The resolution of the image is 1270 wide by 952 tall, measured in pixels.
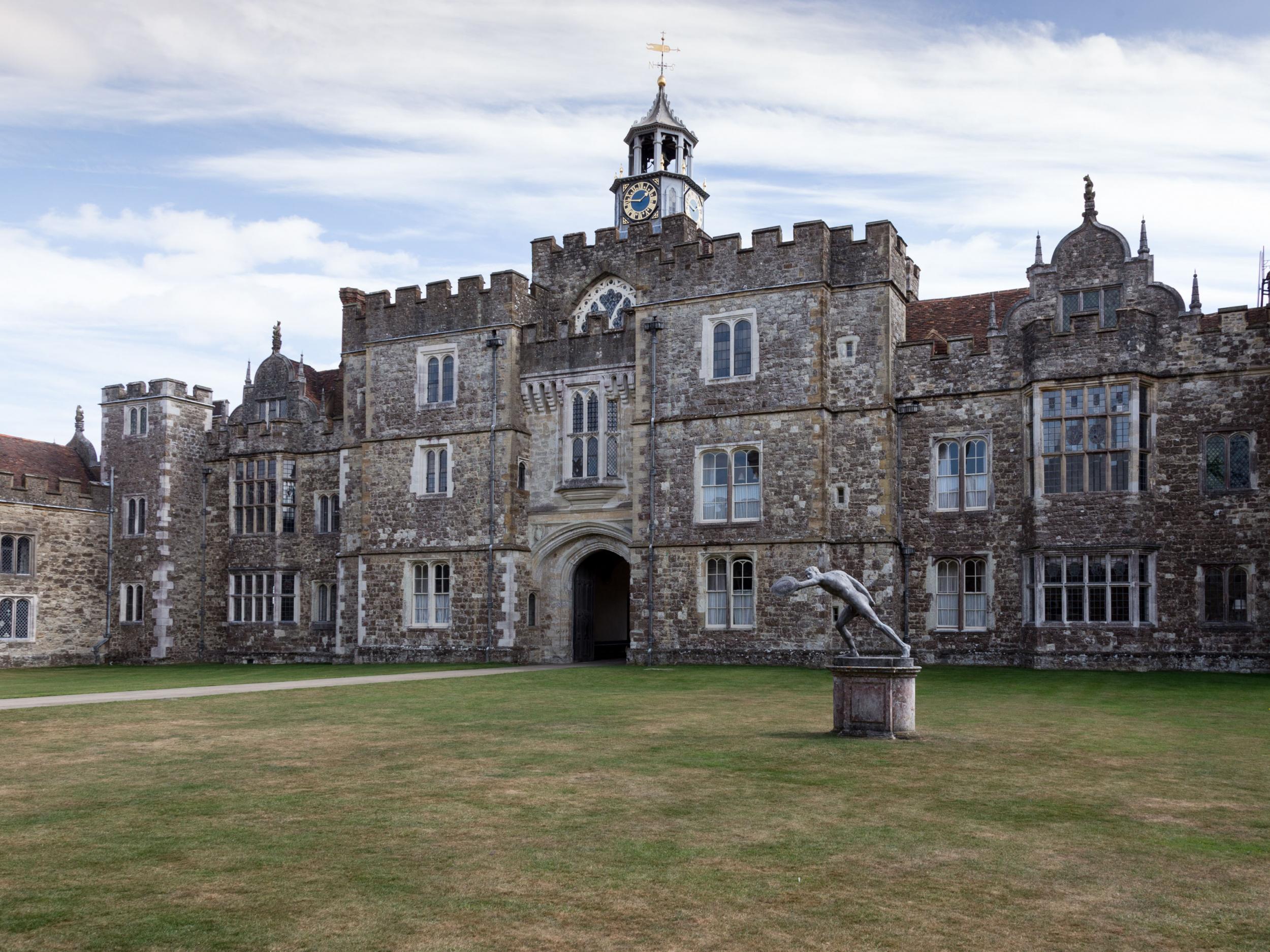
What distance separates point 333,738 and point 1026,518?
18.6m

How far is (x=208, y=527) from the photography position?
38.6 meters

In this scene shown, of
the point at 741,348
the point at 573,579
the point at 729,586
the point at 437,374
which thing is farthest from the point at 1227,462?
the point at 437,374

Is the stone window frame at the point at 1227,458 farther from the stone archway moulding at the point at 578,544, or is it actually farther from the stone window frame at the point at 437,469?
the stone window frame at the point at 437,469

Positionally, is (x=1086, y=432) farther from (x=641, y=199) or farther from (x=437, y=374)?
(x=641, y=199)

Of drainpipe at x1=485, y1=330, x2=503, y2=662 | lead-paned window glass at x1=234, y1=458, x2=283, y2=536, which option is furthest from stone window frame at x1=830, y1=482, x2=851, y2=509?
lead-paned window glass at x1=234, y1=458, x2=283, y2=536

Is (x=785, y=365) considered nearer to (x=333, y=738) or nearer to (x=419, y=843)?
(x=333, y=738)

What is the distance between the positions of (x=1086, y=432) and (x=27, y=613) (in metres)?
31.6

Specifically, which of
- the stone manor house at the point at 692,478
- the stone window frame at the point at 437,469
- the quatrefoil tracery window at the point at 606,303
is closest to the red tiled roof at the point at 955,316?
the stone manor house at the point at 692,478

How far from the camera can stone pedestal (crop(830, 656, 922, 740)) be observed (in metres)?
13.6

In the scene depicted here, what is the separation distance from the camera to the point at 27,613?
3628cm

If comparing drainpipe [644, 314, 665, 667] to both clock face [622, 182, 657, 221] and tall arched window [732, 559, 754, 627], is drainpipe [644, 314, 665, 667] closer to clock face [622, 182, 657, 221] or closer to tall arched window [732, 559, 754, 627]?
tall arched window [732, 559, 754, 627]

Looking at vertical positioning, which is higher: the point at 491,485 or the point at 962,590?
the point at 491,485

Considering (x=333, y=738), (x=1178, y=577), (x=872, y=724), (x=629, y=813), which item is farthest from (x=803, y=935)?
(x=1178, y=577)

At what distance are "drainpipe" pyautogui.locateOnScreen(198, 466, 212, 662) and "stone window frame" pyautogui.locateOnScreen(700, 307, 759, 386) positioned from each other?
61.7ft
